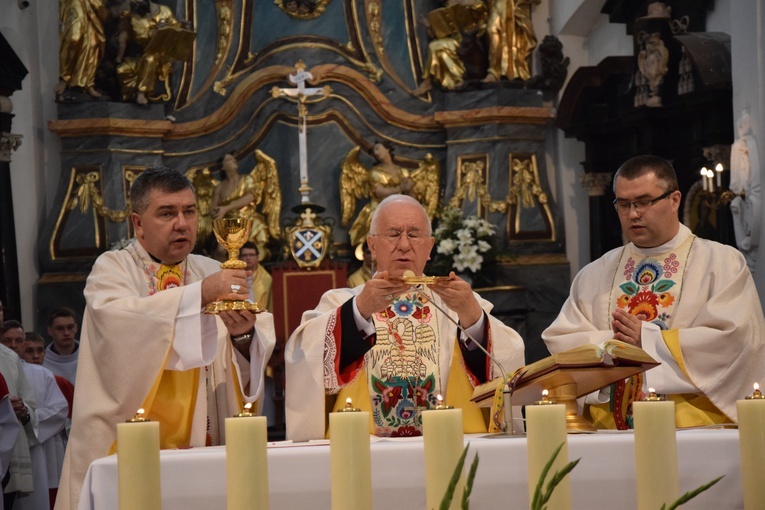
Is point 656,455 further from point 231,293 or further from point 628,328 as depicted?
point 628,328

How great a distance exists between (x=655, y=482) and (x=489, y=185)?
11.0m

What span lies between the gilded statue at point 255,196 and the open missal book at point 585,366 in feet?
31.7

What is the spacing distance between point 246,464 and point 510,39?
11651mm

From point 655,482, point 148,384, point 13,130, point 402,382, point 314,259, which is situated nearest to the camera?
point 655,482

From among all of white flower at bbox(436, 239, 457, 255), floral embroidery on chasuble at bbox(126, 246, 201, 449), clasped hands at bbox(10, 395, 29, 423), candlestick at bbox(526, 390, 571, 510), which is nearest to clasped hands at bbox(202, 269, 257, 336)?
floral embroidery on chasuble at bbox(126, 246, 201, 449)

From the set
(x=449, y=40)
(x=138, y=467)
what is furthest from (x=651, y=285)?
(x=449, y=40)

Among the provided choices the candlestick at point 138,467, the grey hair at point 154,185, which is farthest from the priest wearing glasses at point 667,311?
the candlestick at point 138,467

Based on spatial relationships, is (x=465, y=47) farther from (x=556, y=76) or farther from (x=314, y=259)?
(x=314, y=259)

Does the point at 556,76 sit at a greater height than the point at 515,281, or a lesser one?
greater

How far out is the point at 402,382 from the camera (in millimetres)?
4688

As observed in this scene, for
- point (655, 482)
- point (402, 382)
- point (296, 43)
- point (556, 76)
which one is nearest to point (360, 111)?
point (296, 43)

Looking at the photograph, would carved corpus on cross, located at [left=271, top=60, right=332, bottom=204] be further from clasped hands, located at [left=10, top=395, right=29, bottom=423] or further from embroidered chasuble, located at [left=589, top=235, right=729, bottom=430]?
embroidered chasuble, located at [left=589, top=235, right=729, bottom=430]

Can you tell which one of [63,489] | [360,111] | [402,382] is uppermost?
[360,111]

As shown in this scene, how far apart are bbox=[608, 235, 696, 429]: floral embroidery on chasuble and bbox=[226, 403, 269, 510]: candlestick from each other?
2.75 meters
